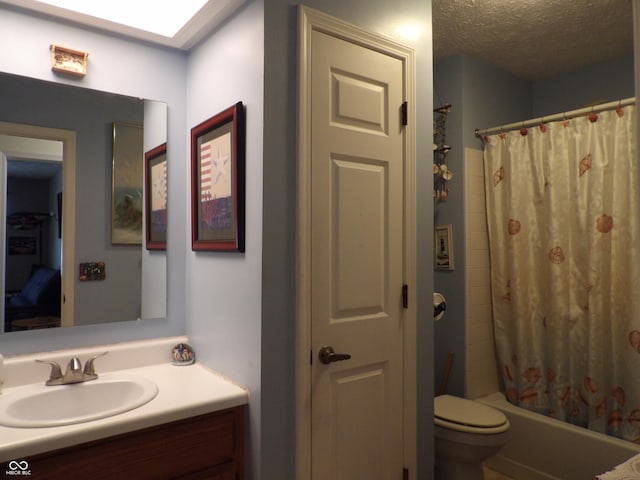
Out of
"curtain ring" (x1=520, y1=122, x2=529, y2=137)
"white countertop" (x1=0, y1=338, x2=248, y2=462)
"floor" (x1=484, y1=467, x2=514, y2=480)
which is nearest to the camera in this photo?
"white countertop" (x1=0, y1=338, x2=248, y2=462)

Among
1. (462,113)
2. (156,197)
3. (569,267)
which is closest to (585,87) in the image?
(462,113)

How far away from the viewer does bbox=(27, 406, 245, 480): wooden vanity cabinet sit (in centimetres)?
122

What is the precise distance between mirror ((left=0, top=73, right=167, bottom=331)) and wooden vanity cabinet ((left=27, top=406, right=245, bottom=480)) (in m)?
0.63

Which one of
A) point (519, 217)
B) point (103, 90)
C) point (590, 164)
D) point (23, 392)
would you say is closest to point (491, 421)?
point (519, 217)

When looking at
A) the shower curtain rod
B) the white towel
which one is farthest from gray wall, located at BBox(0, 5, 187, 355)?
the shower curtain rod

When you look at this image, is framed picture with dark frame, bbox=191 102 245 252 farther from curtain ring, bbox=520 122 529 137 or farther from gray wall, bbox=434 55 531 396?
curtain ring, bbox=520 122 529 137

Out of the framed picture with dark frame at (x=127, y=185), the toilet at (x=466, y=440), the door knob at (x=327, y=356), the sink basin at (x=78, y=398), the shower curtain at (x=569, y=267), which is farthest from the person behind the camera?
the shower curtain at (x=569, y=267)

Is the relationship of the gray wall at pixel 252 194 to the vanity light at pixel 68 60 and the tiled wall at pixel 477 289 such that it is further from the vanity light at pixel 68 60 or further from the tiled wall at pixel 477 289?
the tiled wall at pixel 477 289

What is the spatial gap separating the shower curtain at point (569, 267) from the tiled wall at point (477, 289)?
0.19 ft

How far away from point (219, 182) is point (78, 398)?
3.02 ft

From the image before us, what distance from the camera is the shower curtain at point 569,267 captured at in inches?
94.2

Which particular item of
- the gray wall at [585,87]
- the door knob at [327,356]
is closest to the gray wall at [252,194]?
the door knob at [327,356]

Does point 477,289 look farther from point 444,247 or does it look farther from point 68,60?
point 68,60

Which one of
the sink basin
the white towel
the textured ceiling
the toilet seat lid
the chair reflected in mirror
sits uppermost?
the textured ceiling
